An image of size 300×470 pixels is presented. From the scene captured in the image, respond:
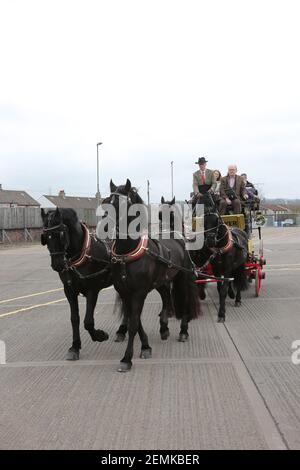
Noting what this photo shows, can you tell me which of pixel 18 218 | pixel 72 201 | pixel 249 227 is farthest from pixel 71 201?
pixel 249 227

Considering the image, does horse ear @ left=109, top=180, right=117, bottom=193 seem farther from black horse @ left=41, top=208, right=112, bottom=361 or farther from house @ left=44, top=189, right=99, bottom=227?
house @ left=44, top=189, right=99, bottom=227

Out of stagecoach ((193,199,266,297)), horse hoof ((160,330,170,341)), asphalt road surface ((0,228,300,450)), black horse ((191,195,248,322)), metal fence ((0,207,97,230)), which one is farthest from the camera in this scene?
metal fence ((0,207,97,230))

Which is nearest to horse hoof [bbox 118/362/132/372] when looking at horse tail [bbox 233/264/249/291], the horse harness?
the horse harness

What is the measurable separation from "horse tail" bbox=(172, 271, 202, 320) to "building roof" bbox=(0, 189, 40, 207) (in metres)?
75.7

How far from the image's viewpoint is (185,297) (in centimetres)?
769

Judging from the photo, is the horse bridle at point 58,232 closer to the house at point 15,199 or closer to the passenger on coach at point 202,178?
the passenger on coach at point 202,178

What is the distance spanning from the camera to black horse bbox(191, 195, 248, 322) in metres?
9.07

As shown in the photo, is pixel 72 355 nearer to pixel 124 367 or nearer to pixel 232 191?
pixel 124 367

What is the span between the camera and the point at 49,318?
30.6 ft

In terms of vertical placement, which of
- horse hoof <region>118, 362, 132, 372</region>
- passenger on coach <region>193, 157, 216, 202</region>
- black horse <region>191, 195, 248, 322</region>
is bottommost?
horse hoof <region>118, 362, 132, 372</region>

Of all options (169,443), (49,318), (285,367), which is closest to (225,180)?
(49,318)

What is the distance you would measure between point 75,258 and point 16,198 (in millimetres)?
80688

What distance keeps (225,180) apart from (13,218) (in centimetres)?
3354
